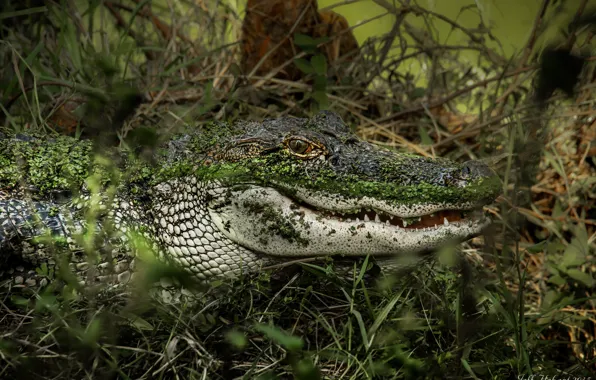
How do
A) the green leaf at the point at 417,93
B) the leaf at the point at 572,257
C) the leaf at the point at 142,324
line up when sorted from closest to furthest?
the leaf at the point at 142,324 → the leaf at the point at 572,257 → the green leaf at the point at 417,93

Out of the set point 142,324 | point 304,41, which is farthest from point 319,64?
point 142,324

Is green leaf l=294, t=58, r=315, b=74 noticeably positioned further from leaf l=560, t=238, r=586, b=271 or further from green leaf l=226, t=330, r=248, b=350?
green leaf l=226, t=330, r=248, b=350

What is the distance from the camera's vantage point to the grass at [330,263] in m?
1.83

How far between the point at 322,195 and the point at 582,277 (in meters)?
1.77

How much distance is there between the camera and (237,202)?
231 cm

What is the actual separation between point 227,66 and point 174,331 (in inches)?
97.2

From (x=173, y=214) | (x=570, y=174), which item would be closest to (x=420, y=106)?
(x=570, y=174)

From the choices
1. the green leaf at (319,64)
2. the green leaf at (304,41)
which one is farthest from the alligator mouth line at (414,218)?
the green leaf at (304,41)

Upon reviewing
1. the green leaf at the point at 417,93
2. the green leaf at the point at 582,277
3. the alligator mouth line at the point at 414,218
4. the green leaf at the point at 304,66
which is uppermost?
the green leaf at the point at 304,66

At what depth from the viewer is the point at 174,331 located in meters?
1.96

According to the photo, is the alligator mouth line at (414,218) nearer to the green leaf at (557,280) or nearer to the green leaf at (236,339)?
the green leaf at (236,339)

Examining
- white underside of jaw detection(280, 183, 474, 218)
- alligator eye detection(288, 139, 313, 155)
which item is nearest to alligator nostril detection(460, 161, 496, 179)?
white underside of jaw detection(280, 183, 474, 218)

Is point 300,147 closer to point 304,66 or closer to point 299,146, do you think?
point 299,146

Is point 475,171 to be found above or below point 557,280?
above
